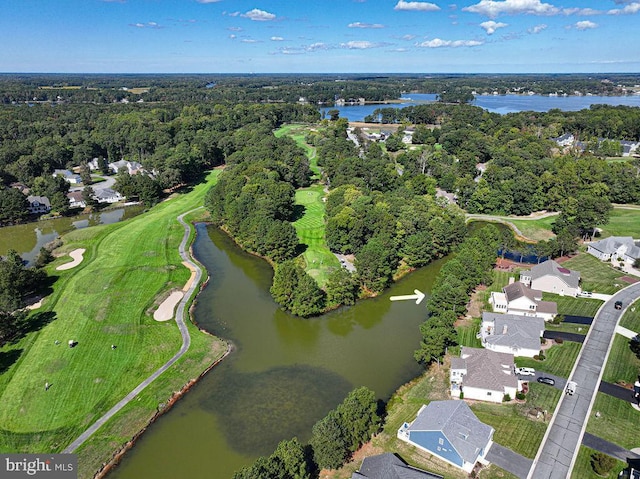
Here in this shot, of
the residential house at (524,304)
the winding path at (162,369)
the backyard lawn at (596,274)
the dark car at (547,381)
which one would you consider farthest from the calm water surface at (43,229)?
the backyard lawn at (596,274)

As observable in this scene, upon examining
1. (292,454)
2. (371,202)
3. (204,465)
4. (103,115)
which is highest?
(103,115)

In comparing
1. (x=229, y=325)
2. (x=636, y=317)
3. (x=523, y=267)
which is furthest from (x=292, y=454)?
(x=523, y=267)

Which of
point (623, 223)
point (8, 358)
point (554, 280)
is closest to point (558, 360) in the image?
point (554, 280)

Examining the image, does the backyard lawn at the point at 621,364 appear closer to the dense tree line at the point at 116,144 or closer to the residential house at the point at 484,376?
the residential house at the point at 484,376

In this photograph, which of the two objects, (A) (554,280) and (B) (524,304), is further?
(A) (554,280)

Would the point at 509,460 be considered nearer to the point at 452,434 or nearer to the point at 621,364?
the point at 452,434

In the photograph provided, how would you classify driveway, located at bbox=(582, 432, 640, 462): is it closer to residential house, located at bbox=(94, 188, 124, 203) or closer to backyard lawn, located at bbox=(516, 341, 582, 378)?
backyard lawn, located at bbox=(516, 341, 582, 378)

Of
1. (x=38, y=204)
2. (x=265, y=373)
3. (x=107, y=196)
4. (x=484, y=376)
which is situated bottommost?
(x=265, y=373)

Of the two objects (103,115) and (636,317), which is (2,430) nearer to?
(636,317)

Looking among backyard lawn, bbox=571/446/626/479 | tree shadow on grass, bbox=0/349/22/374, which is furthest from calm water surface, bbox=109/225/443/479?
tree shadow on grass, bbox=0/349/22/374
